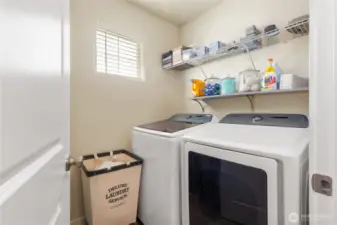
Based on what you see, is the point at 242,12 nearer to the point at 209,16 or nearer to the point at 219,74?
the point at 209,16

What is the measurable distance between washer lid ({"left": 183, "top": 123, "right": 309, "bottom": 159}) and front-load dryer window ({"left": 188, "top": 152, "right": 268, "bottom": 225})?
10cm

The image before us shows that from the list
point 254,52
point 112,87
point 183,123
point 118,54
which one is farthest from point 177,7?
point 183,123

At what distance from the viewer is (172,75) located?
9.24 ft

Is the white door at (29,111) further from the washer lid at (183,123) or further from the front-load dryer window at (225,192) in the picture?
the washer lid at (183,123)

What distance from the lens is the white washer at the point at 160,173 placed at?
144cm

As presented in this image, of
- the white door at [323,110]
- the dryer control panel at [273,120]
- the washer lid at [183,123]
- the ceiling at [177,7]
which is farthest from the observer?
the ceiling at [177,7]

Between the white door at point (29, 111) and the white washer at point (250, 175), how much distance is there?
88cm

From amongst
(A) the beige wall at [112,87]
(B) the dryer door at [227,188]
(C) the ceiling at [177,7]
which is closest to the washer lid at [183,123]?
(A) the beige wall at [112,87]

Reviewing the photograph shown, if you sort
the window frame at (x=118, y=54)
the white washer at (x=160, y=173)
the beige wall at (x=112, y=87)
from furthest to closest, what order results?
the window frame at (x=118, y=54), the beige wall at (x=112, y=87), the white washer at (x=160, y=173)

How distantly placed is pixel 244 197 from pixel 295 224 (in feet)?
0.85


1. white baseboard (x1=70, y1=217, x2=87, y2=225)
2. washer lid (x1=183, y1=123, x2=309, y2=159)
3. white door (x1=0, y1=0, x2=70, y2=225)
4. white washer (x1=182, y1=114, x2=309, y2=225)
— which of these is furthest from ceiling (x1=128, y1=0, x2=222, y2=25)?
white baseboard (x1=70, y1=217, x2=87, y2=225)

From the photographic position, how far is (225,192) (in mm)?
1127

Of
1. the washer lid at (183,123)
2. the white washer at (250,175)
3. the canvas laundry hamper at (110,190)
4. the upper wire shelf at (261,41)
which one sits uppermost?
the upper wire shelf at (261,41)

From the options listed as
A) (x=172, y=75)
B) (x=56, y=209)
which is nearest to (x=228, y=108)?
(x=172, y=75)
